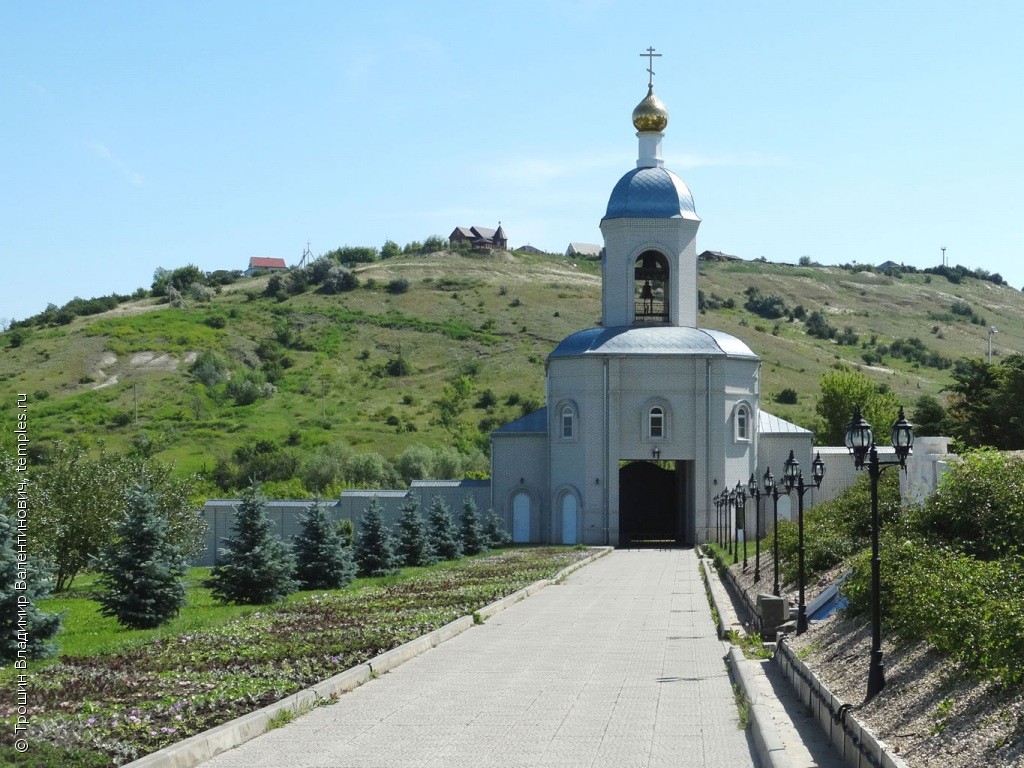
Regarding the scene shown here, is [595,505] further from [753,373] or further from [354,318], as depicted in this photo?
[354,318]

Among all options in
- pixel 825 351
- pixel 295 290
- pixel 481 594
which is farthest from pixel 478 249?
pixel 481 594

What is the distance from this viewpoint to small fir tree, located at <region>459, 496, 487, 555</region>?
39719mm

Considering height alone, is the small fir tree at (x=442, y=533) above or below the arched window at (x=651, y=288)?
below

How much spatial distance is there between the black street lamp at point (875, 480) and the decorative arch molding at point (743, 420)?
107 feet

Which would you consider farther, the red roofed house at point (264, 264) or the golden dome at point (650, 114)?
the red roofed house at point (264, 264)

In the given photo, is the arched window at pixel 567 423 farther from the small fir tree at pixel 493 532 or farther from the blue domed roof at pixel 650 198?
the blue domed roof at pixel 650 198

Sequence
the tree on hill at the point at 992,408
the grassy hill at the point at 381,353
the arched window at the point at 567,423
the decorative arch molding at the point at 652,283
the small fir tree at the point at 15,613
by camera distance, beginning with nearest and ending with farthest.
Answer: the small fir tree at the point at 15,613 < the tree on hill at the point at 992,408 < the arched window at the point at 567,423 < the decorative arch molding at the point at 652,283 < the grassy hill at the point at 381,353

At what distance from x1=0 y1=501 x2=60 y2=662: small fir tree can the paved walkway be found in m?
4.39

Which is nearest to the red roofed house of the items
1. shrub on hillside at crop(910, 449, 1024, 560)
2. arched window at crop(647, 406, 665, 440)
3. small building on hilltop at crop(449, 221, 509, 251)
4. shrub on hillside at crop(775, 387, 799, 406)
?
small building on hilltop at crop(449, 221, 509, 251)

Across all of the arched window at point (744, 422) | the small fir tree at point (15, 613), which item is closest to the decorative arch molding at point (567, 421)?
the arched window at point (744, 422)

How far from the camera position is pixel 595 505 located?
44250 millimetres

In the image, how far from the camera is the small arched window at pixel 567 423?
45.0 metres

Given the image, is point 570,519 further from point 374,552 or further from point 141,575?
point 141,575

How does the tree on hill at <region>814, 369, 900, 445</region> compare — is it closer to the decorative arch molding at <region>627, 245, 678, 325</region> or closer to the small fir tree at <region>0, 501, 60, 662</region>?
the decorative arch molding at <region>627, 245, 678, 325</region>
